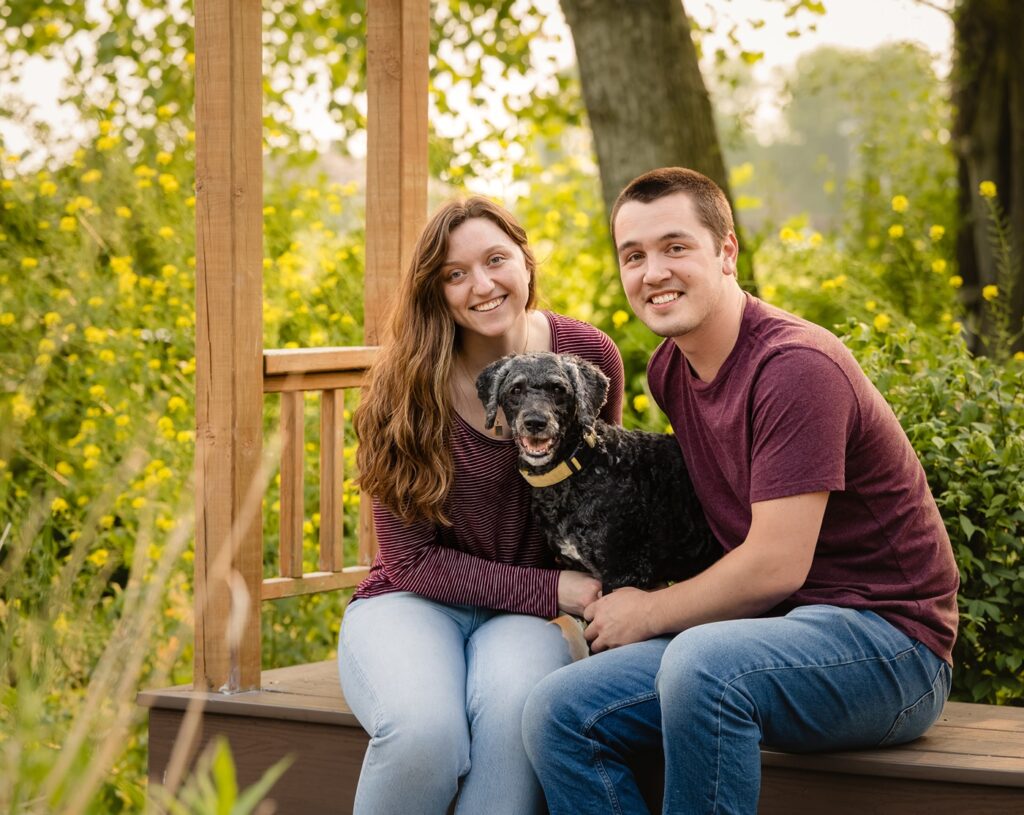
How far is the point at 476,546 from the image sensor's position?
10.3 ft

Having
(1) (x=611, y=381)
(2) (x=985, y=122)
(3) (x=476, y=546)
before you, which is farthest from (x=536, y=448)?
(2) (x=985, y=122)

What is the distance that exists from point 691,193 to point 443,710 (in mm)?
1293

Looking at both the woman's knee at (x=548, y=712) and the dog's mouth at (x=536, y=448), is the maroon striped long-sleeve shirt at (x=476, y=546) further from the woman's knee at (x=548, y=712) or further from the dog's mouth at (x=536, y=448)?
the woman's knee at (x=548, y=712)

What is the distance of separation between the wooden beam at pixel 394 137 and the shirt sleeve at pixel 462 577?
3.22 feet

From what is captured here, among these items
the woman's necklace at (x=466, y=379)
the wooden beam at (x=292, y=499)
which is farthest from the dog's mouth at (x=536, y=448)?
the wooden beam at (x=292, y=499)

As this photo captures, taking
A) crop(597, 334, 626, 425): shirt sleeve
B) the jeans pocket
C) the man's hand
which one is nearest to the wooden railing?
crop(597, 334, 626, 425): shirt sleeve

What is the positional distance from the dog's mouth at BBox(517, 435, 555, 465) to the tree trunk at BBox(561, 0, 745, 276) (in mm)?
3171

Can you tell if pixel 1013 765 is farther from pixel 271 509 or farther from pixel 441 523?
pixel 271 509

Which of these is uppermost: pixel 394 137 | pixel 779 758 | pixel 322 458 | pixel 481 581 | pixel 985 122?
pixel 985 122

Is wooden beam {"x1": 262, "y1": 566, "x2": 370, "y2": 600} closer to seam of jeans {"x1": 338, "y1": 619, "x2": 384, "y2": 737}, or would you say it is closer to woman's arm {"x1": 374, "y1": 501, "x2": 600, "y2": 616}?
seam of jeans {"x1": 338, "y1": 619, "x2": 384, "y2": 737}

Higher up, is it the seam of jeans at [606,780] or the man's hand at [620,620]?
the man's hand at [620,620]

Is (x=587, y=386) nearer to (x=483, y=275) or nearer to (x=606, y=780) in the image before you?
(x=483, y=275)

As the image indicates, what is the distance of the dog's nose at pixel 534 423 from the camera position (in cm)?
293

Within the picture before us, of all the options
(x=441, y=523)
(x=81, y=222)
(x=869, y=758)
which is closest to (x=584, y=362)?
(x=441, y=523)
